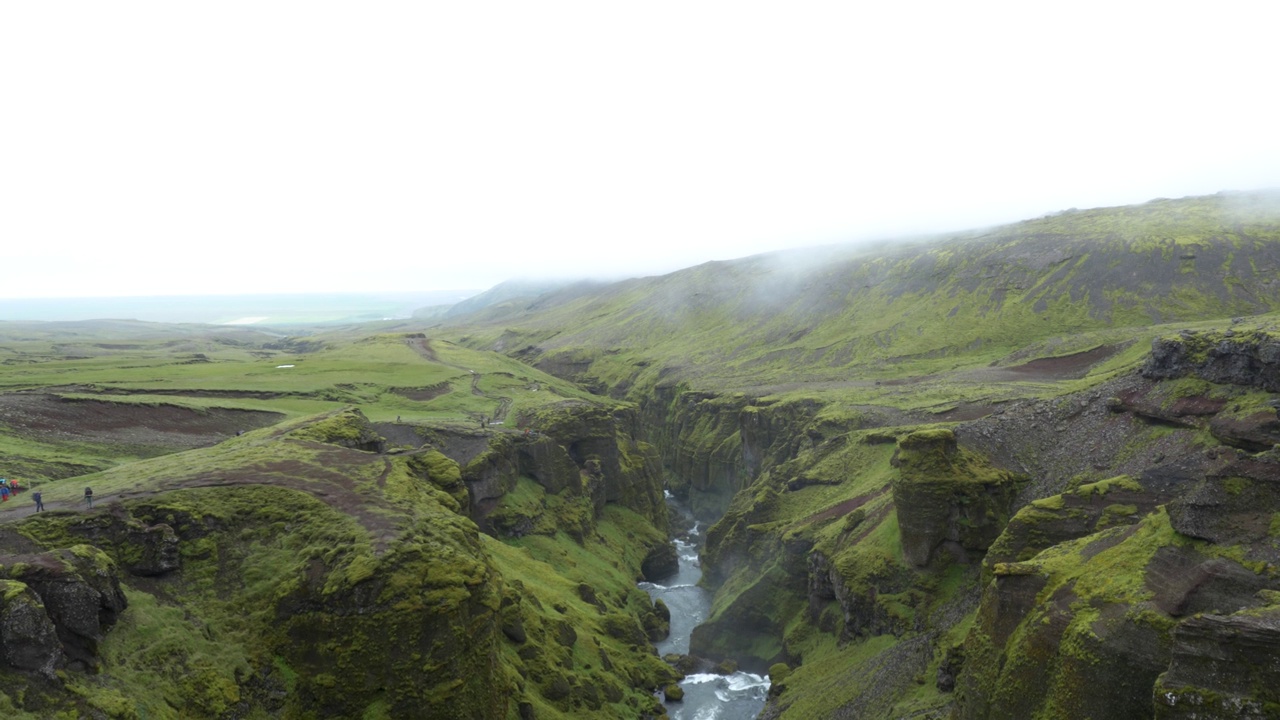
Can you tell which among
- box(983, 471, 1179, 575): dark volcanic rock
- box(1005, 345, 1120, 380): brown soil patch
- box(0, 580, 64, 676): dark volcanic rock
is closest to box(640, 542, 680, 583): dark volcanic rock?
box(983, 471, 1179, 575): dark volcanic rock

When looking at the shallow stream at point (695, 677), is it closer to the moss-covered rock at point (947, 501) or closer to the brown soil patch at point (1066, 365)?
the moss-covered rock at point (947, 501)

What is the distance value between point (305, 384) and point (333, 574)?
10103 cm

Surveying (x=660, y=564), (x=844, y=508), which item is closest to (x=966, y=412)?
(x=844, y=508)

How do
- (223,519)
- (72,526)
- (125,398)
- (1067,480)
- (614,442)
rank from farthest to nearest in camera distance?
1. (614,442)
2. (125,398)
3. (1067,480)
4. (223,519)
5. (72,526)

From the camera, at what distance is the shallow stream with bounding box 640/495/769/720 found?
7106cm

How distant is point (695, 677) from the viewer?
78625 mm

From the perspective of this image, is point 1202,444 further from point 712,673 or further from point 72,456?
point 72,456

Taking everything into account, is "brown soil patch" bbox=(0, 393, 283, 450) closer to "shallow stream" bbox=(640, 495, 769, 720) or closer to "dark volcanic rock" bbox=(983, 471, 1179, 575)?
"shallow stream" bbox=(640, 495, 769, 720)

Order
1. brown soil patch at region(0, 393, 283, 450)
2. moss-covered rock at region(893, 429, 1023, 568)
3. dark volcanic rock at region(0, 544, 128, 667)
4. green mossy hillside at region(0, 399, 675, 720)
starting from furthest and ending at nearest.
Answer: brown soil patch at region(0, 393, 283, 450), moss-covered rock at region(893, 429, 1023, 568), green mossy hillside at region(0, 399, 675, 720), dark volcanic rock at region(0, 544, 128, 667)

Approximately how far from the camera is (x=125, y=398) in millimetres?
94438

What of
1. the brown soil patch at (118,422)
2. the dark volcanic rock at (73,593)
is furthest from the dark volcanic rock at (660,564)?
the dark volcanic rock at (73,593)

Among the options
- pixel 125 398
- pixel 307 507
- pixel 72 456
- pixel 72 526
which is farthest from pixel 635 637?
pixel 125 398

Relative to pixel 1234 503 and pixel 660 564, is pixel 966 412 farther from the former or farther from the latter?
pixel 1234 503

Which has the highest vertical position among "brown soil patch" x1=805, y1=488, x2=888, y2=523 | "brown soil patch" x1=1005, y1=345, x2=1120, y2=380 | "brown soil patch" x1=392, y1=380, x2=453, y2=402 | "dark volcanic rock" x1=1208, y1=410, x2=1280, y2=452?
"dark volcanic rock" x1=1208, y1=410, x2=1280, y2=452
